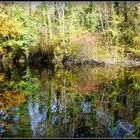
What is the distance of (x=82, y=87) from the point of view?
496 inches

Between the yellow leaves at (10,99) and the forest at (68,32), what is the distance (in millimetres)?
11713

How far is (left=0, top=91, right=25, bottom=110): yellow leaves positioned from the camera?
935cm

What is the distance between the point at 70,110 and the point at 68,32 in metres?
15.4

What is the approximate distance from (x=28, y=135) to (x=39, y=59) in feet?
60.9

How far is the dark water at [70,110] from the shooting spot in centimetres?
677

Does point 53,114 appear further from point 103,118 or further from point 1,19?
point 1,19

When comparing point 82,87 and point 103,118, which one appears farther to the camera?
point 82,87

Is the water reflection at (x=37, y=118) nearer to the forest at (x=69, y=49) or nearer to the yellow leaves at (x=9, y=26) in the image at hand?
the forest at (x=69, y=49)

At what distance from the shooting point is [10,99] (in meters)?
10.1

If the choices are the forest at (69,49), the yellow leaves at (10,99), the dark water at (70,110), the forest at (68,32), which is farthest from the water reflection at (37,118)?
the forest at (68,32)

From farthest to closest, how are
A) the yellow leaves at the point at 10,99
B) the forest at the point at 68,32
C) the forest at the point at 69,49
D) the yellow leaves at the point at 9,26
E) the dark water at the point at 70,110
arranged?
the forest at the point at 68,32, the yellow leaves at the point at 9,26, the forest at the point at 69,49, the yellow leaves at the point at 10,99, the dark water at the point at 70,110

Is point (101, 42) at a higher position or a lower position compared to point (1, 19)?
A: lower

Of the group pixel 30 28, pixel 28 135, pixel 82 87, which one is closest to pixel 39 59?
pixel 30 28

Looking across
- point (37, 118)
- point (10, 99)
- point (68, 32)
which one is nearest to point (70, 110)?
point (37, 118)
